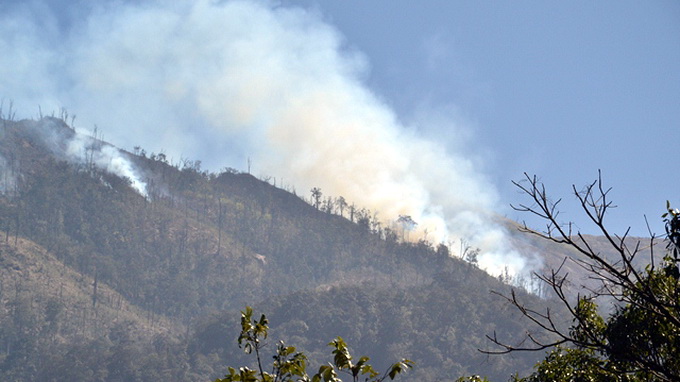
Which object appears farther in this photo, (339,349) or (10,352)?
(10,352)

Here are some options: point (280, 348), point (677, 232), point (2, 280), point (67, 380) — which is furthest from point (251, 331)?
point (2, 280)

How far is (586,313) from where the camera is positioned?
48.8ft

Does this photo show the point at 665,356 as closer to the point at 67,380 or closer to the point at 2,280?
the point at 67,380

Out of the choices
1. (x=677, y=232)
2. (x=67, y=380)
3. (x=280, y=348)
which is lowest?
(x=67, y=380)

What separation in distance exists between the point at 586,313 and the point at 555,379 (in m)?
1.65

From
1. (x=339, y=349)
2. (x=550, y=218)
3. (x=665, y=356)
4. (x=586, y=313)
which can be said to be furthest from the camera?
(x=586, y=313)

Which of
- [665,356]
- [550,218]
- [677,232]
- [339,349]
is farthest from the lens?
[665,356]

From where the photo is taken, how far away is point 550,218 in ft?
23.1

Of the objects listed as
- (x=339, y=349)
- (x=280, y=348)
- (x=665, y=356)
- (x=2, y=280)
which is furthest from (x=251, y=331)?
(x=2, y=280)

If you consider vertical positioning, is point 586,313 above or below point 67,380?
above

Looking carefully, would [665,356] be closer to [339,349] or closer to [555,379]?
[555,379]

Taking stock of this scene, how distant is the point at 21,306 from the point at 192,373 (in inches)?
1888

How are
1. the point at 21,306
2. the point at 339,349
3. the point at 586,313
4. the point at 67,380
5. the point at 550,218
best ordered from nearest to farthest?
1. the point at 550,218
2. the point at 339,349
3. the point at 586,313
4. the point at 67,380
5. the point at 21,306

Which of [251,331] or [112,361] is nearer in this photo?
[251,331]
